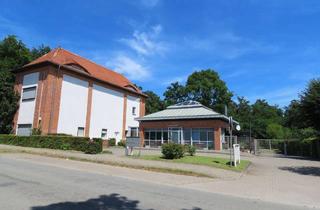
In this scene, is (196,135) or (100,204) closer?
(100,204)

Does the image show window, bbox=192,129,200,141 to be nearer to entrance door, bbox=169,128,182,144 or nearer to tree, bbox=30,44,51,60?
entrance door, bbox=169,128,182,144

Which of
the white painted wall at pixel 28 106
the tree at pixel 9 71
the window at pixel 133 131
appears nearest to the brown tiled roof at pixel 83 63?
the white painted wall at pixel 28 106

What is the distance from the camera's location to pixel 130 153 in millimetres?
19406

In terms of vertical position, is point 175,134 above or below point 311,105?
below

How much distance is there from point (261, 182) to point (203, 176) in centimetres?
243

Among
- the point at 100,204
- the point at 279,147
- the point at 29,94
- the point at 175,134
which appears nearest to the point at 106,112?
the point at 175,134

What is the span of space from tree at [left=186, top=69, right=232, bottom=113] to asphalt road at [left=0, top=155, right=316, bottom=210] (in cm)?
5080

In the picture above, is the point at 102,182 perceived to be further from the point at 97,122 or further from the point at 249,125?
the point at 249,125

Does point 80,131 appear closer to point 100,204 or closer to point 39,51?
point 39,51

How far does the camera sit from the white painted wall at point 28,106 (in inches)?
1171

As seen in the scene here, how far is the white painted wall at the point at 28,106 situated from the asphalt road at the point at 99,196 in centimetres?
2202

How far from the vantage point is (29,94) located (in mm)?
30719

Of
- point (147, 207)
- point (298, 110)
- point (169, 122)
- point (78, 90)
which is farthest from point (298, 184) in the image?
point (78, 90)

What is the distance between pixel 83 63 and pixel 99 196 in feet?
108
